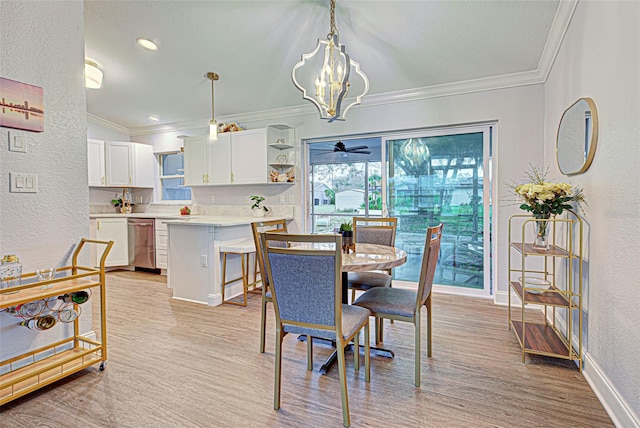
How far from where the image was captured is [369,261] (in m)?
2.05

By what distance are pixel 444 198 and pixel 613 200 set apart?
7.23 ft

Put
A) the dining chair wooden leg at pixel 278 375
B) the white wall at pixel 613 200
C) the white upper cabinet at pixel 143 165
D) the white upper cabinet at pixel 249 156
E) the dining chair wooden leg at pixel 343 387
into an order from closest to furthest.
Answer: the white wall at pixel 613 200
the dining chair wooden leg at pixel 343 387
the dining chair wooden leg at pixel 278 375
the white upper cabinet at pixel 249 156
the white upper cabinet at pixel 143 165

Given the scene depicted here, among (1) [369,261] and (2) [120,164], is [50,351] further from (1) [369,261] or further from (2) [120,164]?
(2) [120,164]

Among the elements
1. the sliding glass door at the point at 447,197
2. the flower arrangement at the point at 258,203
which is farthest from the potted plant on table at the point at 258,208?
the sliding glass door at the point at 447,197

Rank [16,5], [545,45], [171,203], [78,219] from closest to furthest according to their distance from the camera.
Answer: [16,5], [78,219], [545,45], [171,203]

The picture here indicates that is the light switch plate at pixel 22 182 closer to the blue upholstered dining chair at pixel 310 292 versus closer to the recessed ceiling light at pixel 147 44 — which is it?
the blue upholstered dining chair at pixel 310 292

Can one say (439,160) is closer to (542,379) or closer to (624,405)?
(542,379)

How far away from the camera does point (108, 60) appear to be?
3881 mm

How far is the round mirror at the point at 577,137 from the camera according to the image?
205 centimetres

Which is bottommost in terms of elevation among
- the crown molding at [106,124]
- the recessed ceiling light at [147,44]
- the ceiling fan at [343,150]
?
the ceiling fan at [343,150]

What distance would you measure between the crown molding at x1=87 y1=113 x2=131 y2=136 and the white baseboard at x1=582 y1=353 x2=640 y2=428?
6.79 m

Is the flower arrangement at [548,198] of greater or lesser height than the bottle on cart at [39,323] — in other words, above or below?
above

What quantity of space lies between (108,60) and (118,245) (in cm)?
277

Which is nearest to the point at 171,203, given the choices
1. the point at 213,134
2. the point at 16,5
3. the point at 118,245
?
the point at 118,245
